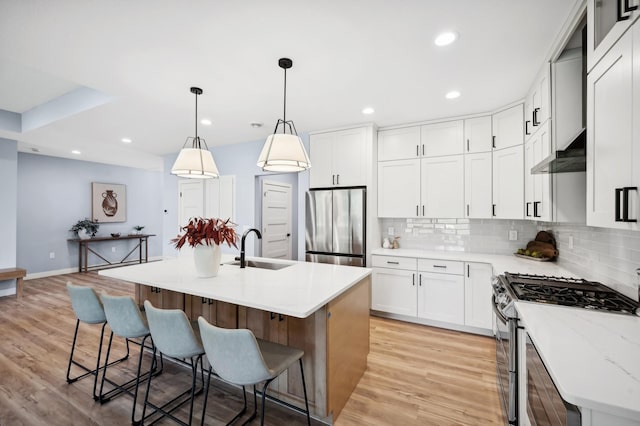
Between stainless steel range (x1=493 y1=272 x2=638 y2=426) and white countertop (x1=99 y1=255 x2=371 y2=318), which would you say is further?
white countertop (x1=99 y1=255 x2=371 y2=318)

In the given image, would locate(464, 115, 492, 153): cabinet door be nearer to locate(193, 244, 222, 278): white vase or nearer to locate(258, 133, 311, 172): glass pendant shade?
locate(258, 133, 311, 172): glass pendant shade

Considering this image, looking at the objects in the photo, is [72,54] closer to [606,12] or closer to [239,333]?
[239,333]

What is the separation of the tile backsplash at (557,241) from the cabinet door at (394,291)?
641 millimetres

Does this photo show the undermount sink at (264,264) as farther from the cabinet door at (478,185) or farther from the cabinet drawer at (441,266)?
the cabinet door at (478,185)

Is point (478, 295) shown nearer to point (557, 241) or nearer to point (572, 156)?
point (557, 241)

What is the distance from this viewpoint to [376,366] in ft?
8.57

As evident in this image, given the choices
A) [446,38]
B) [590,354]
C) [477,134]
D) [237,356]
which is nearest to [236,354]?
[237,356]

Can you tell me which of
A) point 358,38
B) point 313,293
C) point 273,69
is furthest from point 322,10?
point 313,293

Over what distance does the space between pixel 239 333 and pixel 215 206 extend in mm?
4134

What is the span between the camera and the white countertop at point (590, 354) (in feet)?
2.70

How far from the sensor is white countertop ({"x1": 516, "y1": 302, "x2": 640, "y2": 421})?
82cm

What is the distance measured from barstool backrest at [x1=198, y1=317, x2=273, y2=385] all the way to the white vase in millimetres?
747

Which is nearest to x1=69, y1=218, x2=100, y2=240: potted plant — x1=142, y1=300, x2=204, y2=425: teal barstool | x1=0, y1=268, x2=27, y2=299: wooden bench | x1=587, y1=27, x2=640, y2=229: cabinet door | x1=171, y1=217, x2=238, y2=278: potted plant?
x1=0, y1=268, x2=27, y2=299: wooden bench

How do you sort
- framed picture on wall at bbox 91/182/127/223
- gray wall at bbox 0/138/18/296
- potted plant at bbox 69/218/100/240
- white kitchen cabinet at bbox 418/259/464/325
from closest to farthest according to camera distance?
white kitchen cabinet at bbox 418/259/464/325
gray wall at bbox 0/138/18/296
potted plant at bbox 69/218/100/240
framed picture on wall at bbox 91/182/127/223
